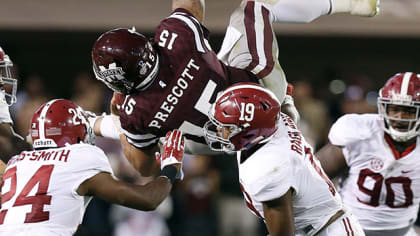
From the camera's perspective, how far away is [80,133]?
130 inches

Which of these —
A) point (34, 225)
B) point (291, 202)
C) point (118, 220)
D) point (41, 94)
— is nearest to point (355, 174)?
point (291, 202)

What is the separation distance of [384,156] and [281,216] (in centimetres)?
128

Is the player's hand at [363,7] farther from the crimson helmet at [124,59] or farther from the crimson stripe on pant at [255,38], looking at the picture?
the crimson helmet at [124,59]

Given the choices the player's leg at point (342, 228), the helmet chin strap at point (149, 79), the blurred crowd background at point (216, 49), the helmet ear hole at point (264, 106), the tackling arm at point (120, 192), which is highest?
the helmet ear hole at point (264, 106)

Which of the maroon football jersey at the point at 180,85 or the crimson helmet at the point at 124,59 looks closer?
the crimson helmet at the point at 124,59

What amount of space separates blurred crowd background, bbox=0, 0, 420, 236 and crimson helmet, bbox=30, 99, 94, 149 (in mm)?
2867

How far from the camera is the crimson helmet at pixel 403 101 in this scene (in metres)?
3.96

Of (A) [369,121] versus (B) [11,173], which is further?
(A) [369,121]

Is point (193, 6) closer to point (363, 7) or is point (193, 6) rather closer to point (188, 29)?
point (188, 29)

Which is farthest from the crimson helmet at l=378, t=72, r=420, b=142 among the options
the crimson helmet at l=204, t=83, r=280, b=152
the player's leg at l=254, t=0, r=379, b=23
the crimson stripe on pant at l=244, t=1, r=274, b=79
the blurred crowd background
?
the blurred crowd background

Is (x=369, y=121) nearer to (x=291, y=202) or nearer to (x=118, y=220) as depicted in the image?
(x=291, y=202)

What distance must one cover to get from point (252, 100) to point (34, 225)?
1095mm

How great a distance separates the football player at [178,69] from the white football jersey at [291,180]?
0.43 m

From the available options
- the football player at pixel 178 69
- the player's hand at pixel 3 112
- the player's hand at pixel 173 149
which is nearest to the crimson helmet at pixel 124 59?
the football player at pixel 178 69
